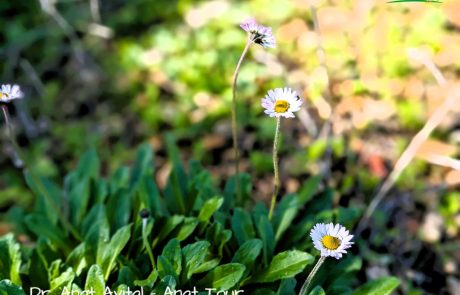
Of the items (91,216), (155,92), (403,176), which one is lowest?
(403,176)

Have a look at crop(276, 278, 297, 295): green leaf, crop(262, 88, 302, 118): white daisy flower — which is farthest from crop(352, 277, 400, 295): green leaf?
crop(262, 88, 302, 118): white daisy flower

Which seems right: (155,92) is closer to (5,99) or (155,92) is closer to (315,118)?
(315,118)

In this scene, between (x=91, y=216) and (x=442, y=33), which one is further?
(x=442, y=33)

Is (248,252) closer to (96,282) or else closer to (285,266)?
(285,266)

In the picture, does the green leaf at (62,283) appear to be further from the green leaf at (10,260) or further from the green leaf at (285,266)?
the green leaf at (285,266)

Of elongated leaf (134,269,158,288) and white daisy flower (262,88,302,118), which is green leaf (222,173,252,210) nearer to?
elongated leaf (134,269,158,288)

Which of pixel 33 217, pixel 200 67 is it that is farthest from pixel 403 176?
pixel 33 217

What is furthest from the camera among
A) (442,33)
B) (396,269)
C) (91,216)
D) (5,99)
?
(442,33)
